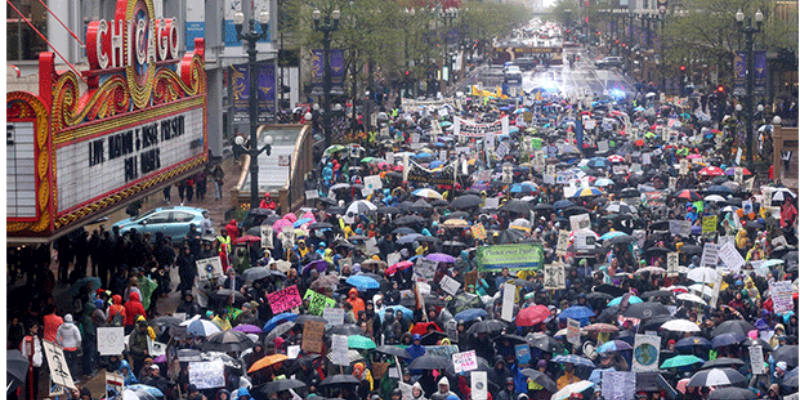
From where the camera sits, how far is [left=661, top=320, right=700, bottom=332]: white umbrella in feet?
61.6

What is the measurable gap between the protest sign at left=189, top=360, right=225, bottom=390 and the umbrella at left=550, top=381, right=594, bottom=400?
4.41 metres

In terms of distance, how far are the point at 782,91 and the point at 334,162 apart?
41.3 metres

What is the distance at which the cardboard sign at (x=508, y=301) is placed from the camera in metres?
20.2

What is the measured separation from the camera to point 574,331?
742 inches

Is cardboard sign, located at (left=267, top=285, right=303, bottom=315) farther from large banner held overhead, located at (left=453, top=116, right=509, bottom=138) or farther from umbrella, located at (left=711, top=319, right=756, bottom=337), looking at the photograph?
large banner held overhead, located at (left=453, top=116, right=509, bottom=138)

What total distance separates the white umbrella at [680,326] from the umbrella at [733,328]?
1.00 ft

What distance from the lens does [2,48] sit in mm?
18766

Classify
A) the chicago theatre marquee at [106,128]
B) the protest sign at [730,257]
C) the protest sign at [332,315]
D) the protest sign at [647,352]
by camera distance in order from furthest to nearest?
1. the protest sign at [730,257]
2. the chicago theatre marquee at [106,128]
3. the protest sign at [332,315]
4. the protest sign at [647,352]

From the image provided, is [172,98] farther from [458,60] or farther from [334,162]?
→ [458,60]

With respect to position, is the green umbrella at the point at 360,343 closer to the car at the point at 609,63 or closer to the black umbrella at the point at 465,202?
the black umbrella at the point at 465,202

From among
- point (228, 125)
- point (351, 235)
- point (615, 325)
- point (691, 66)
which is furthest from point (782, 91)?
point (615, 325)

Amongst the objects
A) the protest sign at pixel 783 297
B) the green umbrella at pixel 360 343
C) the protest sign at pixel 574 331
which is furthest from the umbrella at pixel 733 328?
the green umbrella at pixel 360 343

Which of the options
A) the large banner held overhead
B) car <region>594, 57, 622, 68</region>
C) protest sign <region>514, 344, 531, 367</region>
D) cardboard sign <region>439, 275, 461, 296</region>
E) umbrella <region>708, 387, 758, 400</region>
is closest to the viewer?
umbrella <region>708, 387, 758, 400</region>

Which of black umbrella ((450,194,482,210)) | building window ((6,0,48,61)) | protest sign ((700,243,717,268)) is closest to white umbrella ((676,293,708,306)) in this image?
protest sign ((700,243,717,268))
